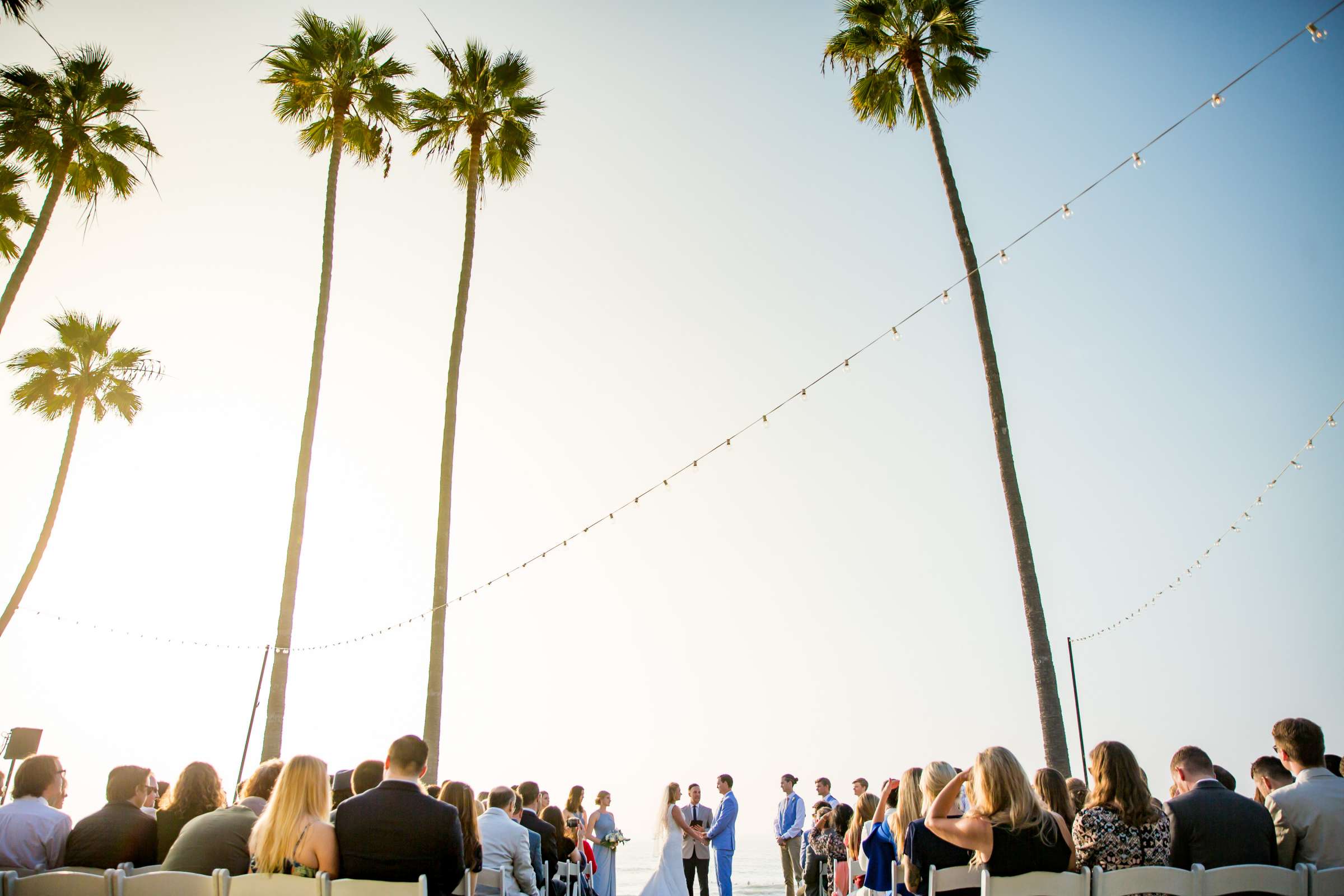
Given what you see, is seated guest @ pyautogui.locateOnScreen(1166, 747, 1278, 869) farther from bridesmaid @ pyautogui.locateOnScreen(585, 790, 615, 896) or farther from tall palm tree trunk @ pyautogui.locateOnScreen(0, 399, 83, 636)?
tall palm tree trunk @ pyautogui.locateOnScreen(0, 399, 83, 636)

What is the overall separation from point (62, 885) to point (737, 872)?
34.1 metres

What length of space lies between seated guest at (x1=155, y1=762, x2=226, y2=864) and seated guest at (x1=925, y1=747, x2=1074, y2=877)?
4.53 m

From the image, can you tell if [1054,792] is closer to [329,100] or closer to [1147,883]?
[1147,883]

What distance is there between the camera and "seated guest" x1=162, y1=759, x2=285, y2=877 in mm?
4695

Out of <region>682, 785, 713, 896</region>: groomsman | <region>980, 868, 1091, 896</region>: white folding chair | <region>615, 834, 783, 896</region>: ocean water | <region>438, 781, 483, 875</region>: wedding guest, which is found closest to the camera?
<region>980, 868, 1091, 896</region>: white folding chair

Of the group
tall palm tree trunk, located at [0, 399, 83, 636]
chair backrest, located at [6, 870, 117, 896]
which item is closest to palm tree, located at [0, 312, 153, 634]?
tall palm tree trunk, located at [0, 399, 83, 636]

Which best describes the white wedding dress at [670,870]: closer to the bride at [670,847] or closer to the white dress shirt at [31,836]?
the bride at [670,847]

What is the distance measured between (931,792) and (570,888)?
5.60 metres

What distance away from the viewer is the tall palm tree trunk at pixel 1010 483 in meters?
9.67

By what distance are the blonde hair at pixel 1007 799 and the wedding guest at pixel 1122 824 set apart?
407 mm

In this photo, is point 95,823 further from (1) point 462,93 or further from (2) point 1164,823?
(1) point 462,93

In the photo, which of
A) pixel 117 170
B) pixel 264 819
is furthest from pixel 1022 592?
pixel 117 170

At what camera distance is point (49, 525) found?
61.7 feet

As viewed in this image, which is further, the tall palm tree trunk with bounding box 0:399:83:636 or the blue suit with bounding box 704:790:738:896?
the tall palm tree trunk with bounding box 0:399:83:636
